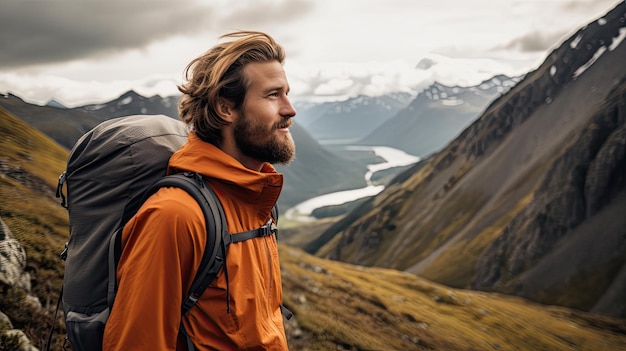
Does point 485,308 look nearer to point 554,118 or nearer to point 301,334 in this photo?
point 301,334

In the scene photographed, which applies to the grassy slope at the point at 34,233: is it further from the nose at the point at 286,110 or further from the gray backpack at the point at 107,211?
the nose at the point at 286,110

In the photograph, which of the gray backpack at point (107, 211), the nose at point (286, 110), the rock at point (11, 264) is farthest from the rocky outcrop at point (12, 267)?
the nose at point (286, 110)

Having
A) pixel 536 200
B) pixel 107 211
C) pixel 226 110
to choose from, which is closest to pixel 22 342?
pixel 107 211

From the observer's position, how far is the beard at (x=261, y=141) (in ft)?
→ 15.5

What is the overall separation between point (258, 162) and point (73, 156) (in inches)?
76.3

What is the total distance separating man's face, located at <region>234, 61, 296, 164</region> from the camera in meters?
4.71

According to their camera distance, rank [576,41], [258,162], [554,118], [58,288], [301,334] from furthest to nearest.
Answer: [576,41]
[554,118]
[301,334]
[58,288]
[258,162]

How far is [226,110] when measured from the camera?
4688 millimetres

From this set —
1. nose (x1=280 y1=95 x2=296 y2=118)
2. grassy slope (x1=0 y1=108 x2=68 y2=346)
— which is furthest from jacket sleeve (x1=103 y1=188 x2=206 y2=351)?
grassy slope (x1=0 y1=108 x2=68 y2=346)

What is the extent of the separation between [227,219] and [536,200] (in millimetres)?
106603

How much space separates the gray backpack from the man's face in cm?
84

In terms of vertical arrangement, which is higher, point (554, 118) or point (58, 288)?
point (554, 118)

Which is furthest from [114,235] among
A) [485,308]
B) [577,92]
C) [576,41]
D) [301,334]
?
[576,41]

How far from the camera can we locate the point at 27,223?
42.6 ft
